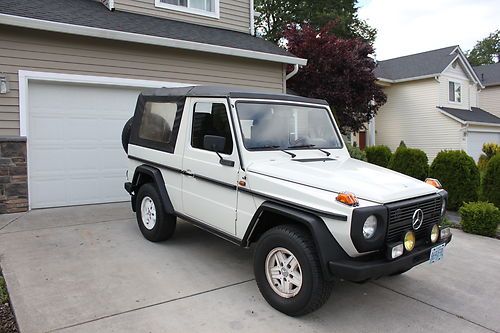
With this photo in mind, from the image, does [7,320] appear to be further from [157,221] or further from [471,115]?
[471,115]

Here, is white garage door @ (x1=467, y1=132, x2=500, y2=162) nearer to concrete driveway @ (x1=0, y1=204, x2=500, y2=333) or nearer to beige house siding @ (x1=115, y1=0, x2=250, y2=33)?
beige house siding @ (x1=115, y1=0, x2=250, y2=33)

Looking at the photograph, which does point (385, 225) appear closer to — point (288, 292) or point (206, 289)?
point (288, 292)

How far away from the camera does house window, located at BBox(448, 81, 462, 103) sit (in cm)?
2188

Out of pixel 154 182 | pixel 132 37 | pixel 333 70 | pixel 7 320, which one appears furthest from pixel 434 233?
pixel 333 70

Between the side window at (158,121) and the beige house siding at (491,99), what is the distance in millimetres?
28189

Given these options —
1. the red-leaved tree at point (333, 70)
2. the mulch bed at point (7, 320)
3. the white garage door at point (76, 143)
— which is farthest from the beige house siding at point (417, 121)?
the mulch bed at point (7, 320)

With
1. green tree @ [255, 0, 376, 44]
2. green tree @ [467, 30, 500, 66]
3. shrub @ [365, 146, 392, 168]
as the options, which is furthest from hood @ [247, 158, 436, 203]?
green tree @ [467, 30, 500, 66]

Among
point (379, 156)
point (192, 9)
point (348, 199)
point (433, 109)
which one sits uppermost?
point (192, 9)

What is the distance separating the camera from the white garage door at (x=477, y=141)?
20805 millimetres

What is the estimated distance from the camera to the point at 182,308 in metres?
3.54

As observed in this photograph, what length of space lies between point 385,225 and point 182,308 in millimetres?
1909

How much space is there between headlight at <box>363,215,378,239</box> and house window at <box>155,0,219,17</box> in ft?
26.9

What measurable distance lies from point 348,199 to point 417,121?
20.6m

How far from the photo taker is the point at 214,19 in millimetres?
10242
